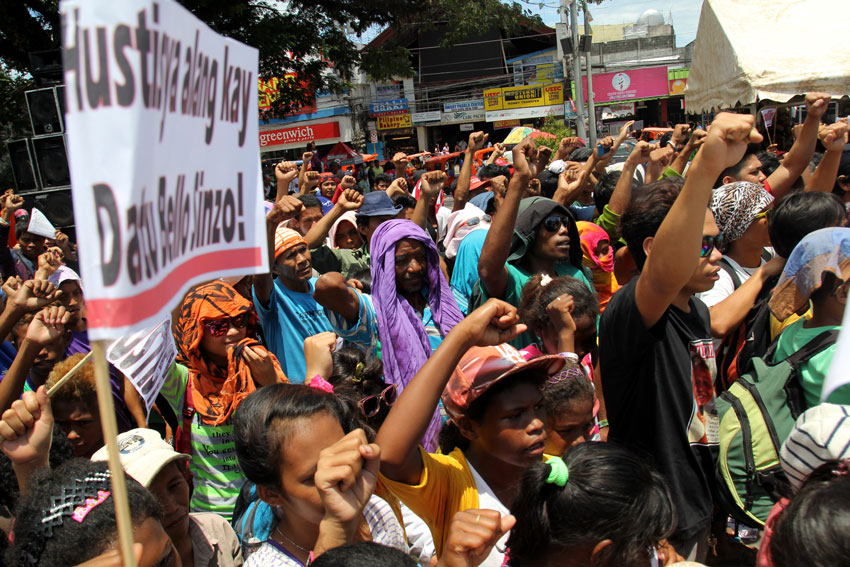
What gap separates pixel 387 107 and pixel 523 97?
7032 millimetres

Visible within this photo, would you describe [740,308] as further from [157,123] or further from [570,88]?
[570,88]

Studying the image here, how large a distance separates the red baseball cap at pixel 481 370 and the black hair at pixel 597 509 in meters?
0.34

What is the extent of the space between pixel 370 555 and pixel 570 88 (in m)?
30.6

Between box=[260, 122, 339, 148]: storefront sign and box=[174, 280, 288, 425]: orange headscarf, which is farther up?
box=[260, 122, 339, 148]: storefront sign

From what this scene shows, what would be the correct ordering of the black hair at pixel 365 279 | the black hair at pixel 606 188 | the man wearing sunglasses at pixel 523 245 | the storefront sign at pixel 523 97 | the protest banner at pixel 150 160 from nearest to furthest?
the protest banner at pixel 150 160 → the man wearing sunglasses at pixel 523 245 → the black hair at pixel 365 279 → the black hair at pixel 606 188 → the storefront sign at pixel 523 97

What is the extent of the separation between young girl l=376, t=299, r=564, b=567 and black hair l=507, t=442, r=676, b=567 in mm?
204

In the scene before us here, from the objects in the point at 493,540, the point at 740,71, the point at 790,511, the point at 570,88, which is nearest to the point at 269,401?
the point at 493,540

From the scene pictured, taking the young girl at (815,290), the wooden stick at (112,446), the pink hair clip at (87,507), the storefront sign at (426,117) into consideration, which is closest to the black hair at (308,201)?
the young girl at (815,290)

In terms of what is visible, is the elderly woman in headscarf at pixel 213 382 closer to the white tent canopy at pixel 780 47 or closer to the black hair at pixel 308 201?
the black hair at pixel 308 201

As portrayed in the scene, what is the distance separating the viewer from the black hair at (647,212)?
8.14 feet

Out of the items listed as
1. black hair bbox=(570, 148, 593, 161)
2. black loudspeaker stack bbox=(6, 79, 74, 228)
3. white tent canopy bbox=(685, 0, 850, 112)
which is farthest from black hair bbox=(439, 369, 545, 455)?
black loudspeaker stack bbox=(6, 79, 74, 228)

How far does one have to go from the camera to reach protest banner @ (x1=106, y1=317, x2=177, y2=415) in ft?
8.04

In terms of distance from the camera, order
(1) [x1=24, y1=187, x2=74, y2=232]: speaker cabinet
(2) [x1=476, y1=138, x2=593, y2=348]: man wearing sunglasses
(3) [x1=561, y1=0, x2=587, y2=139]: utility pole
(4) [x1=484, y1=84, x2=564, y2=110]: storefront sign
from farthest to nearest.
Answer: (4) [x1=484, y1=84, x2=564, y2=110]: storefront sign
(3) [x1=561, y1=0, x2=587, y2=139]: utility pole
(1) [x1=24, y1=187, x2=74, y2=232]: speaker cabinet
(2) [x1=476, y1=138, x2=593, y2=348]: man wearing sunglasses

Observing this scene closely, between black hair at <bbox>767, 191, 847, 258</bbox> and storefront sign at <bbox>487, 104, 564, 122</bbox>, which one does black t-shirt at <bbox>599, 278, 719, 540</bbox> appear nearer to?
black hair at <bbox>767, 191, 847, 258</bbox>
